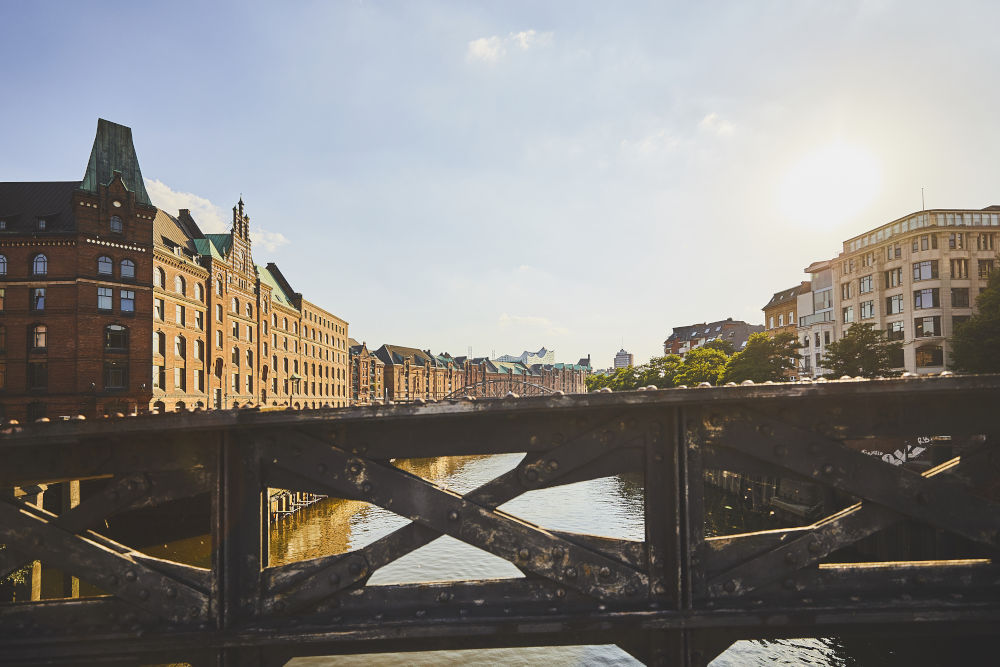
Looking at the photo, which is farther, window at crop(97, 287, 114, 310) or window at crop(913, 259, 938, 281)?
window at crop(913, 259, 938, 281)

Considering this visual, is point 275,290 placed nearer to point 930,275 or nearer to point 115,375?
point 115,375

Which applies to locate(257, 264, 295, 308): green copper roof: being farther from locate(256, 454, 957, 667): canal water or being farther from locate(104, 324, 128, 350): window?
locate(256, 454, 957, 667): canal water

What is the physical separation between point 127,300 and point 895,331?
215 feet

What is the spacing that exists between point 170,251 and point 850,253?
66.0 metres

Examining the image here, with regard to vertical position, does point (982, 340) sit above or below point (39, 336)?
below

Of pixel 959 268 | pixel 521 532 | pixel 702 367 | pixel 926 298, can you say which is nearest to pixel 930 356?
pixel 926 298

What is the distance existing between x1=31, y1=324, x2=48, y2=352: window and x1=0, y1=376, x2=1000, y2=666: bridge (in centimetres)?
4289

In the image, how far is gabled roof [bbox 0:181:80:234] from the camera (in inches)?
1577

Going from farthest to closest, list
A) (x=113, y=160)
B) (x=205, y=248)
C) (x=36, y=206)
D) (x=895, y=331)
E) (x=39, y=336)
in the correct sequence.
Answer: (x=895, y=331)
(x=205, y=248)
(x=113, y=160)
(x=36, y=206)
(x=39, y=336)

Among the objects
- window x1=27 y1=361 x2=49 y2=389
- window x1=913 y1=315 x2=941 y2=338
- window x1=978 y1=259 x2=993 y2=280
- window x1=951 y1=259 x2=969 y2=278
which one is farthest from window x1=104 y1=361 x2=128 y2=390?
window x1=978 y1=259 x2=993 y2=280

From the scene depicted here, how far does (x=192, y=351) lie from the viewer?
148ft

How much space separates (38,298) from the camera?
125ft

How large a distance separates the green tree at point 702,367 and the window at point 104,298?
167 ft

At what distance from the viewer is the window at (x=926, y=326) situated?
160ft
